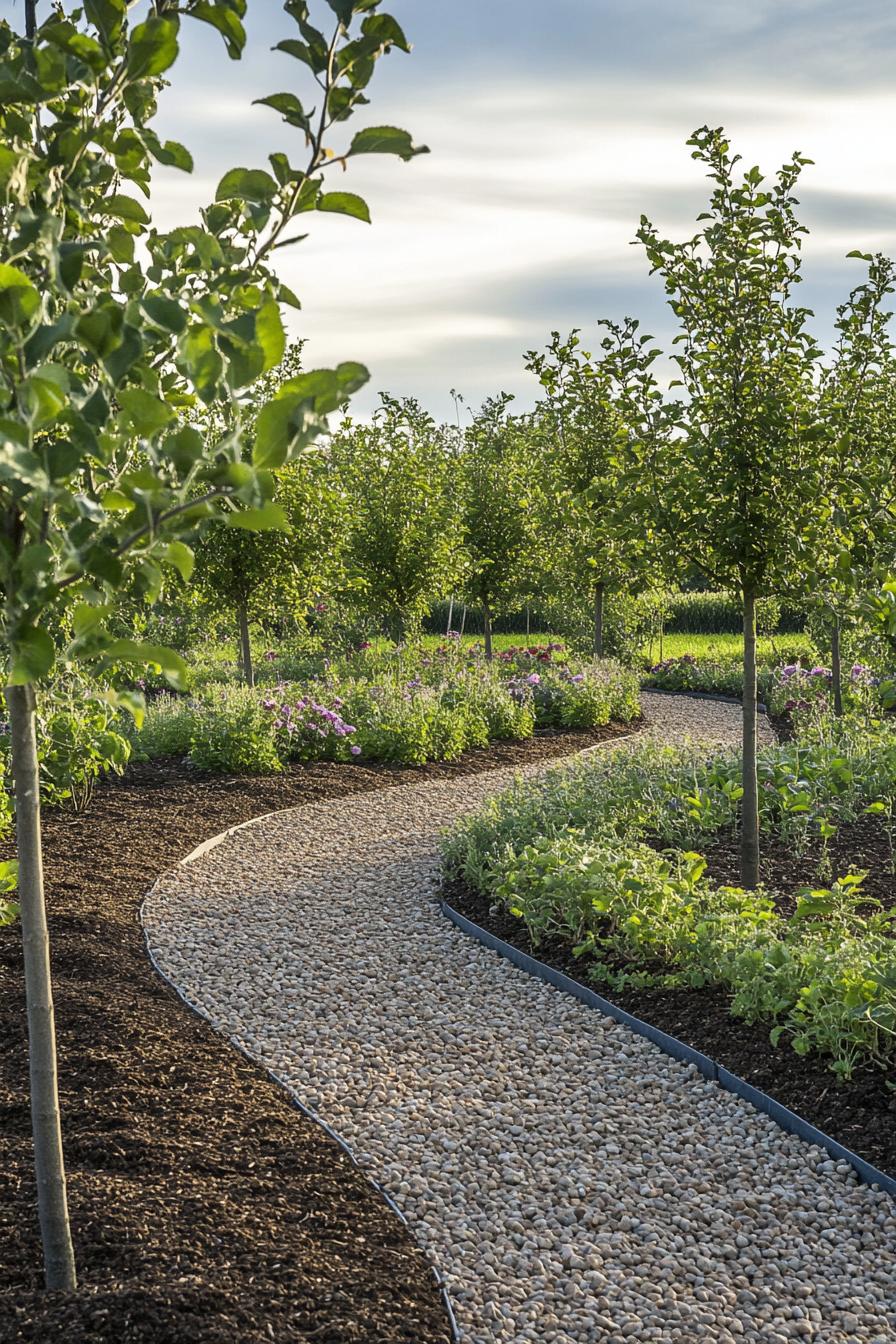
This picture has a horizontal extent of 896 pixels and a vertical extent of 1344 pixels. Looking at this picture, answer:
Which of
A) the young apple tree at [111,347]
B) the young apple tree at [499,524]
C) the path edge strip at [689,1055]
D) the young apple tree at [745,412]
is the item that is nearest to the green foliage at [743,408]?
the young apple tree at [745,412]

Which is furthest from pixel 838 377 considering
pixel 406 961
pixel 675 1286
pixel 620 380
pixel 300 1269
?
Result: pixel 300 1269

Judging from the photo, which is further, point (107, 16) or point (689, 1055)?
point (689, 1055)

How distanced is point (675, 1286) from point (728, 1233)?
1.04 feet


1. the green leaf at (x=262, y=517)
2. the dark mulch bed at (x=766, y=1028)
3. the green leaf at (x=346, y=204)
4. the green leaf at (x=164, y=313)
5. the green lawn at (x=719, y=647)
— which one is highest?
the green leaf at (x=346, y=204)

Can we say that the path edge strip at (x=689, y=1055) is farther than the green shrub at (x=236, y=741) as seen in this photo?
No

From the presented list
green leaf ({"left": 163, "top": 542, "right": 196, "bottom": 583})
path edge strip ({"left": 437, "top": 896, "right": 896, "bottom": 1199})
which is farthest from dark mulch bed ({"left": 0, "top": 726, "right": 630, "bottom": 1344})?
green leaf ({"left": 163, "top": 542, "right": 196, "bottom": 583})

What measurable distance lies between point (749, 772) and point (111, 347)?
5271 mm

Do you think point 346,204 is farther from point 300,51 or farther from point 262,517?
point 262,517

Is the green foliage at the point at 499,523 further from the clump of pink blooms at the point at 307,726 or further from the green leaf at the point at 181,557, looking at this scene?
the green leaf at the point at 181,557

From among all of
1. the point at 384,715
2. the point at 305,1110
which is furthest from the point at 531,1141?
the point at 384,715

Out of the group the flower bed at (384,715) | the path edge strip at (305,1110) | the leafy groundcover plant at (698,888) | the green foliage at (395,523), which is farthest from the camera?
the green foliage at (395,523)

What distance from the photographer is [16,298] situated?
156cm

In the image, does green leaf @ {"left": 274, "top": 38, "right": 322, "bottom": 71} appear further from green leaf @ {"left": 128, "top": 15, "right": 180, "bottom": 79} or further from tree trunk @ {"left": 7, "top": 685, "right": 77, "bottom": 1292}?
tree trunk @ {"left": 7, "top": 685, "right": 77, "bottom": 1292}

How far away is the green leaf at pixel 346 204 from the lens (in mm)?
2025
